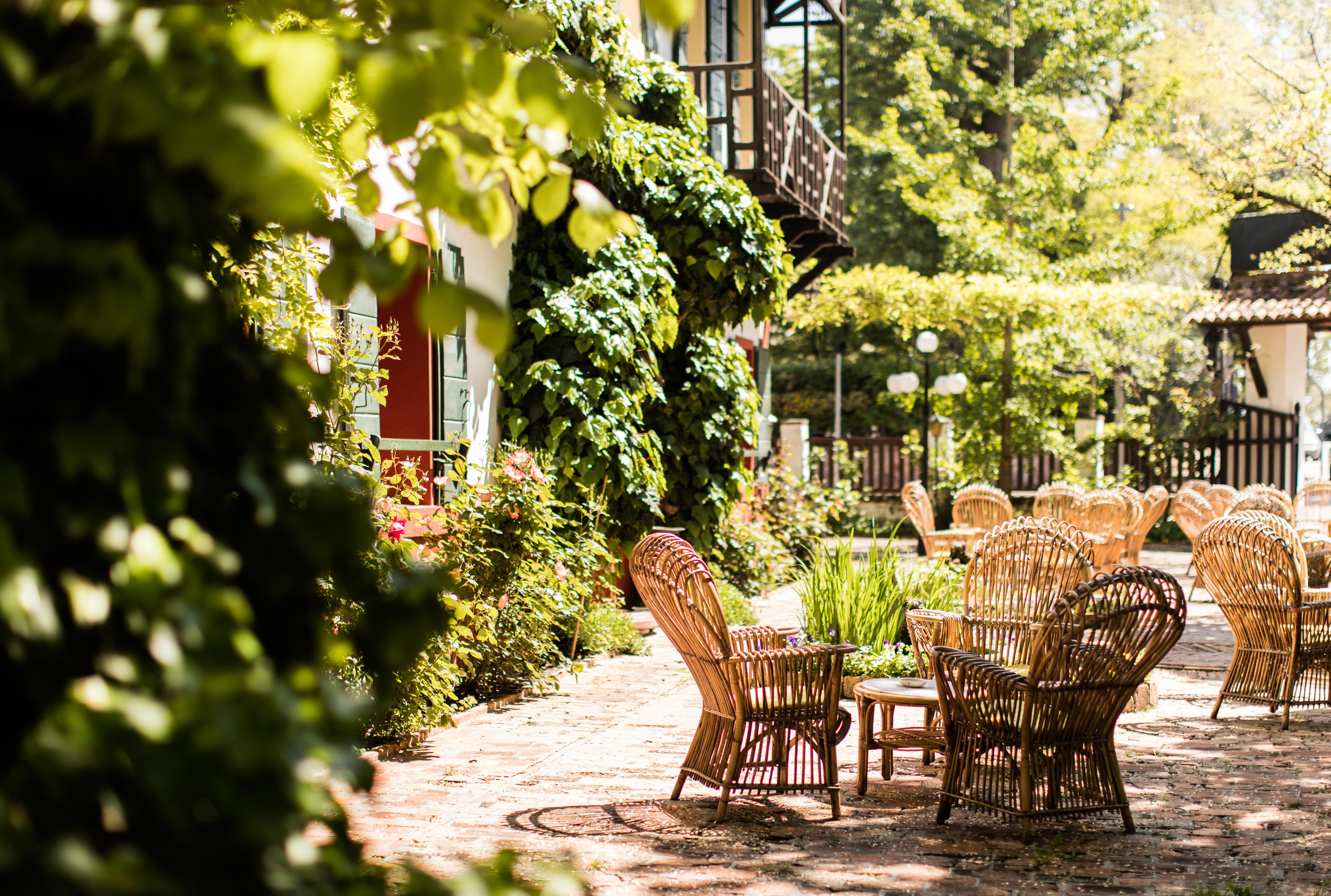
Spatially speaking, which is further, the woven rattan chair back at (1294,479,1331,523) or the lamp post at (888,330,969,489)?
the lamp post at (888,330,969,489)

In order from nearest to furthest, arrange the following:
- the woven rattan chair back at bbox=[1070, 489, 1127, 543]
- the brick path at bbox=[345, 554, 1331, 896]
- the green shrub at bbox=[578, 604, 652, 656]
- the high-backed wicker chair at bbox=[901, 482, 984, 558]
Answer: the brick path at bbox=[345, 554, 1331, 896] → the green shrub at bbox=[578, 604, 652, 656] → the woven rattan chair back at bbox=[1070, 489, 1127, 543] → the high-backed wicker chair at bbox=[901, 482, 984, 558]

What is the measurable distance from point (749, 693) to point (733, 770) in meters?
0.29

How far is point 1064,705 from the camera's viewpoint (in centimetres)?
417

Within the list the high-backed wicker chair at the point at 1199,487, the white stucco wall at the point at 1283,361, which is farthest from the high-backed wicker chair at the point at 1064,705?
the white stucco wall at the point at 1283,361

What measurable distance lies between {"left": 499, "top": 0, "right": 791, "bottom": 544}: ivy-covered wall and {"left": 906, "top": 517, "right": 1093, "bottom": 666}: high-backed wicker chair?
302 cm

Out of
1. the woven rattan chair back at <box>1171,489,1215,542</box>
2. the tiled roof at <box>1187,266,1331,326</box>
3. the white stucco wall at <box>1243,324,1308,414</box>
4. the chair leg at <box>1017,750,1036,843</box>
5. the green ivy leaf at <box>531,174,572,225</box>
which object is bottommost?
the chair leg at <box>1017,750,1036,843</box>

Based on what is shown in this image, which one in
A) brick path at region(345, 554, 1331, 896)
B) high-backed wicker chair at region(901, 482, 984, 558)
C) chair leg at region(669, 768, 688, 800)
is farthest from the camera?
high-backed wicker chair at region(901, 482, 984, 558)

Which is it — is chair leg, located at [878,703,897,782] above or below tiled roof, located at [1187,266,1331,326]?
below

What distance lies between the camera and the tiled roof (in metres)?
17.6

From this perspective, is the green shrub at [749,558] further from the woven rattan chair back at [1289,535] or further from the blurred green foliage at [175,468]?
the blurred green foliage at [175,468]

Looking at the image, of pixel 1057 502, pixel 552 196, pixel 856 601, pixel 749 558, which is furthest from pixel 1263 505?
pixel 552 196

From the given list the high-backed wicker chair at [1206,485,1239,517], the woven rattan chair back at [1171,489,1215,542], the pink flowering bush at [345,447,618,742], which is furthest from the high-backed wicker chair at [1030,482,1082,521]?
the pink flowering bush at [345,447,618,742]

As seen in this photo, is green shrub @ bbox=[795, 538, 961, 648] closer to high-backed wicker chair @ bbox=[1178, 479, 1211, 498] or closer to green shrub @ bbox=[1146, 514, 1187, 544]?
high-backed wicker chair @ bbox=[1178, 479, 1211, 498]

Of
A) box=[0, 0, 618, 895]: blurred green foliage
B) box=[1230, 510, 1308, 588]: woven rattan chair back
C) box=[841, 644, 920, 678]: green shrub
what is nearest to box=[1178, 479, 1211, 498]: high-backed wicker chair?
box=[1230, 510, 1308, 588]: woven rattan chair back
